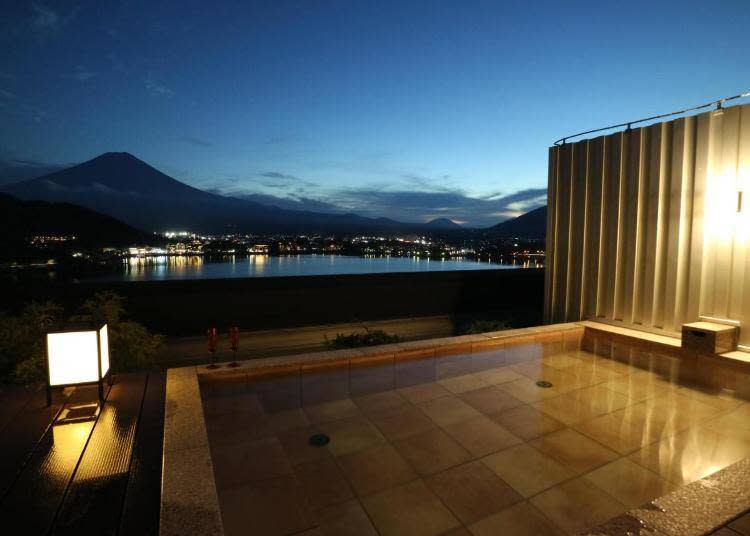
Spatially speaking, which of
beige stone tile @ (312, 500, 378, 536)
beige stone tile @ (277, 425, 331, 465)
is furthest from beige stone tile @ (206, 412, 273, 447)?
beige stone tile @ (312, 500, 378, 536)

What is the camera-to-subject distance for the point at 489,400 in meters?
3.63

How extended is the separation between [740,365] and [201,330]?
842cm

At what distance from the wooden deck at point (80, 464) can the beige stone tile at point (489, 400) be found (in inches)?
106

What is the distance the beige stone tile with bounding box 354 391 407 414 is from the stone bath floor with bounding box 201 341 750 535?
0.01m

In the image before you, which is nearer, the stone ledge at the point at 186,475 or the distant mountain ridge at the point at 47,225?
the stone ledge at the point at 186,475

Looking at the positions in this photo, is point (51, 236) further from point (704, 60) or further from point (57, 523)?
point (704, 60)

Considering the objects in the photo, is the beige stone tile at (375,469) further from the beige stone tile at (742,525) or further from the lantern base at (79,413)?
the lantern base at (79,413)

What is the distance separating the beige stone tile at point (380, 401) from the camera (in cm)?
345

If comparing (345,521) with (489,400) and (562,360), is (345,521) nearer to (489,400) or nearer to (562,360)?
(489,400)

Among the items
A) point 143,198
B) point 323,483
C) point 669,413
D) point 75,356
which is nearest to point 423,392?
point 323,483

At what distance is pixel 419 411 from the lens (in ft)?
11.1

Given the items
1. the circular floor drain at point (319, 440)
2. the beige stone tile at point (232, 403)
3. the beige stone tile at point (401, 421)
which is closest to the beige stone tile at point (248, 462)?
the circular floor drain at point (319, 440)

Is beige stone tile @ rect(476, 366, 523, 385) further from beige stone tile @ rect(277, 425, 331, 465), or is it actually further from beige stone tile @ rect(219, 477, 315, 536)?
beige stone tile @ rect(219, 477, 315, 536)

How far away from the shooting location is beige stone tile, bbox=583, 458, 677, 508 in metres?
2.25
